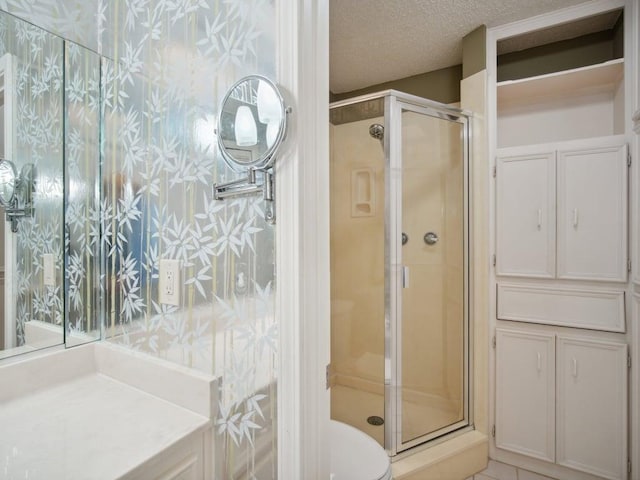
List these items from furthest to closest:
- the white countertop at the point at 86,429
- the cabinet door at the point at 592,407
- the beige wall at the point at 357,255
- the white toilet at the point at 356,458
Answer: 1. the beige wall at the point at 357,255
2. the cabinet door at the point at 592,407
3. the white toilet at the point at 356,458
4. the white countertop at the point at 86,429

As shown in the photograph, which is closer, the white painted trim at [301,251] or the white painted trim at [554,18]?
the white painted trim at [301,251]

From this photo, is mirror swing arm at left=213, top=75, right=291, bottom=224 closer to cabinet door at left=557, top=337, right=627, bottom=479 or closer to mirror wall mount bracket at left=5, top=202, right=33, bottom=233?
mirror wall mount bracket at left=5, top=202, right=33, bottom=233

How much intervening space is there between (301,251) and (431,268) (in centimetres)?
166

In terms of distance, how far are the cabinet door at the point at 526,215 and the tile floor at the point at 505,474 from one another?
1.10 meters

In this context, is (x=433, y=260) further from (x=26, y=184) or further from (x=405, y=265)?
(x=26, y=184)

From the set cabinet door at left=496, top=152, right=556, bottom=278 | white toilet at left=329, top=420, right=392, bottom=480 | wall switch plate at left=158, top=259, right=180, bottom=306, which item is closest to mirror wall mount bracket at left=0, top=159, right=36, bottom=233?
wall switch plate at left=158, top=259, right=180, bottom=306

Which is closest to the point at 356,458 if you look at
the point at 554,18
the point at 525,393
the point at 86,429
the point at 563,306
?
the point at 86,429

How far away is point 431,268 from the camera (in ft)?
7.09

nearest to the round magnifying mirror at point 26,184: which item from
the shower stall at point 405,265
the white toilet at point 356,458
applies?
the white toilet at point 356,458

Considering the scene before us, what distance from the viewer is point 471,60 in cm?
205

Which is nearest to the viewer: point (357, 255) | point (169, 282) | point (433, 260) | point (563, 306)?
point (169, 282)

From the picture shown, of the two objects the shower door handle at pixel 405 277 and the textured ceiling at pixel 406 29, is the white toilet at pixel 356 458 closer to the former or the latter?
the shower door handle at pixel 405 277

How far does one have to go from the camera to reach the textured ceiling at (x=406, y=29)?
181 cm

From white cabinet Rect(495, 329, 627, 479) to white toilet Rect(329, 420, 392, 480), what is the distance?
106cm
